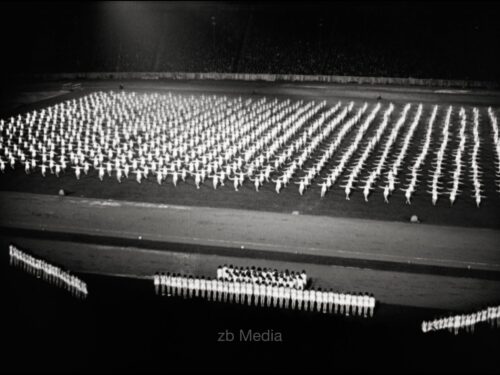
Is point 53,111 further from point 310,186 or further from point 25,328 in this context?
point 25,328

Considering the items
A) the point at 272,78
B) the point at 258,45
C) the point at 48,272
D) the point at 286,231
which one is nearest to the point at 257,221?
the point at 286,231

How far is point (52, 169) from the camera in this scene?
19.6 metres

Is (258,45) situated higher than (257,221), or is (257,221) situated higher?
(258,45)

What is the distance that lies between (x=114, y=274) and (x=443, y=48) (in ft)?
99.6

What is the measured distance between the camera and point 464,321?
1290cm

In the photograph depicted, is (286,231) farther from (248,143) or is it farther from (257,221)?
(248,143)

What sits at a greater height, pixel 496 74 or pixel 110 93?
pixel 496 74

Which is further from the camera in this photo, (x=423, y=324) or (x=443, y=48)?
(x=443, y=48)

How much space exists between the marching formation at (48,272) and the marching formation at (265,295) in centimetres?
179

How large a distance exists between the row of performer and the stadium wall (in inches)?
966

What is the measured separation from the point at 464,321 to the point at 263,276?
14.2 ft

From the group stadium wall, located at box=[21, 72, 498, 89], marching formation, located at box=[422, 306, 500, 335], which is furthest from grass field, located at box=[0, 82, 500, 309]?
stadium wall, located at box=[21, 72, 498, 89]

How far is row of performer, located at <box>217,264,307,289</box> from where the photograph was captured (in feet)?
45.8

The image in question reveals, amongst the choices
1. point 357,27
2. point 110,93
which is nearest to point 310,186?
point 110,93
